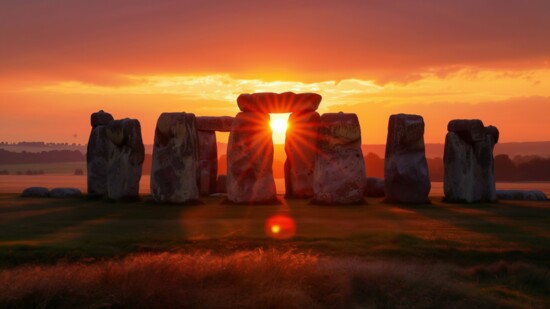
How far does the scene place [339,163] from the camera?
80.2ft

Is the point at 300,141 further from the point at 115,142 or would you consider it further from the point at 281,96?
the point at 115,142

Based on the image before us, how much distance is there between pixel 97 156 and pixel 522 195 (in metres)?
16.9

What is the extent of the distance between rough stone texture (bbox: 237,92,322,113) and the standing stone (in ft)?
18.8

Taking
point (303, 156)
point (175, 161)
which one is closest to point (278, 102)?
point (303, 156)

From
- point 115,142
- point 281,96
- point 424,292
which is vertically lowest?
point 424,292

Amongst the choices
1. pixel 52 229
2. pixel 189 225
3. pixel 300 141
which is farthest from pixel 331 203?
pixel 52 229

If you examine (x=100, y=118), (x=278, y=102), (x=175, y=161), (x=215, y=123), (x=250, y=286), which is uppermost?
(x=278, y=102)

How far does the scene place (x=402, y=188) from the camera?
24.9 meters

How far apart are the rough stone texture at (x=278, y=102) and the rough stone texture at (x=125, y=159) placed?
4.15m

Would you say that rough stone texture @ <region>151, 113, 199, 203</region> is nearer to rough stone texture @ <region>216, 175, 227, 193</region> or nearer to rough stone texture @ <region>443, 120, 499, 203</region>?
rough stone texture @ <region>216, 175, 227, 193</region>

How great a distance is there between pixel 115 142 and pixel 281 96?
6.74 m

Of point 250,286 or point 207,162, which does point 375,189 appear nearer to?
point 207,162

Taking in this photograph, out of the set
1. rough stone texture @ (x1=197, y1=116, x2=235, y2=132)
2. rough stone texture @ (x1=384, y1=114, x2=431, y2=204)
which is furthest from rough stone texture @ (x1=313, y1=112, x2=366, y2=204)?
rough stone texture @ (x1=197, y1=116, x2=235, y2=132)

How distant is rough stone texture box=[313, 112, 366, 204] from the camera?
24.3m
